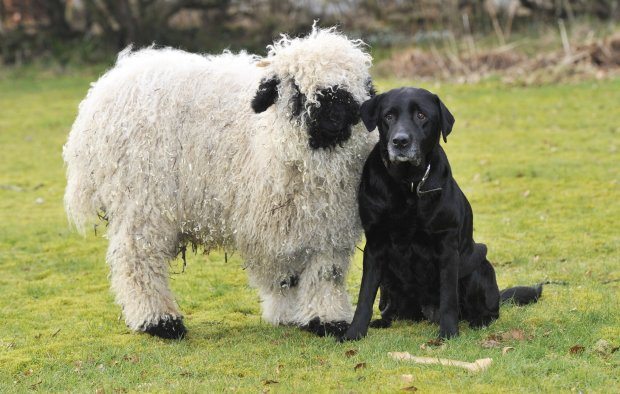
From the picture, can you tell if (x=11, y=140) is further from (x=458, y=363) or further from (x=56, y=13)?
(x=458, y=363)

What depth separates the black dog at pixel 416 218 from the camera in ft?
19.6

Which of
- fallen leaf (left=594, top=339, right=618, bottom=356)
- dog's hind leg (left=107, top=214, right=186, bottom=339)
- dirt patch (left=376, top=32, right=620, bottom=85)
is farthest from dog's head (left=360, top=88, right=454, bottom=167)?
dirt patch (left=376, top=32, right=620, bottom=85)

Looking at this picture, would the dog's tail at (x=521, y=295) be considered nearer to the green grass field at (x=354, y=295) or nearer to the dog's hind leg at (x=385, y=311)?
the green grass field at (x=354, y=295)

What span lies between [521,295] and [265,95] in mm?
2619

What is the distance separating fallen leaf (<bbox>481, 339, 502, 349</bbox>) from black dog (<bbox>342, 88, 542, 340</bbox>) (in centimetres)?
23

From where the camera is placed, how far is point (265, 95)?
20.8 feet

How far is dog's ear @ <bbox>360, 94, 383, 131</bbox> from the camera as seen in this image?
237 inches

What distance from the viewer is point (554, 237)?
995 centimetres

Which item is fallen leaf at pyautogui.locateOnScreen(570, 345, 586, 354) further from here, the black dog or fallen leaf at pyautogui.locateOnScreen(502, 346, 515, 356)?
the black dog

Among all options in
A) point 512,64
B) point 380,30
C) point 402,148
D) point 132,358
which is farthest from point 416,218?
point 380,30

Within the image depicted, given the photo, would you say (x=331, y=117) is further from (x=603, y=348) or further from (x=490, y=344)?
(x=603, y=348)

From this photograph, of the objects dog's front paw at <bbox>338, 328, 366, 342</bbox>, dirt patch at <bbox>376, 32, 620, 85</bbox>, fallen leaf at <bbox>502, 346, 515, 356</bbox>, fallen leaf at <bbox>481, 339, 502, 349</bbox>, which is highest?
dirt patch at <bbox>376, 32, 620, 85</bbox>

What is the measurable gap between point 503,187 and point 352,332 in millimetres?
6789

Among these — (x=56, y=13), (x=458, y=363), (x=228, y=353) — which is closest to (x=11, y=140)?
(x=56, y=13)
